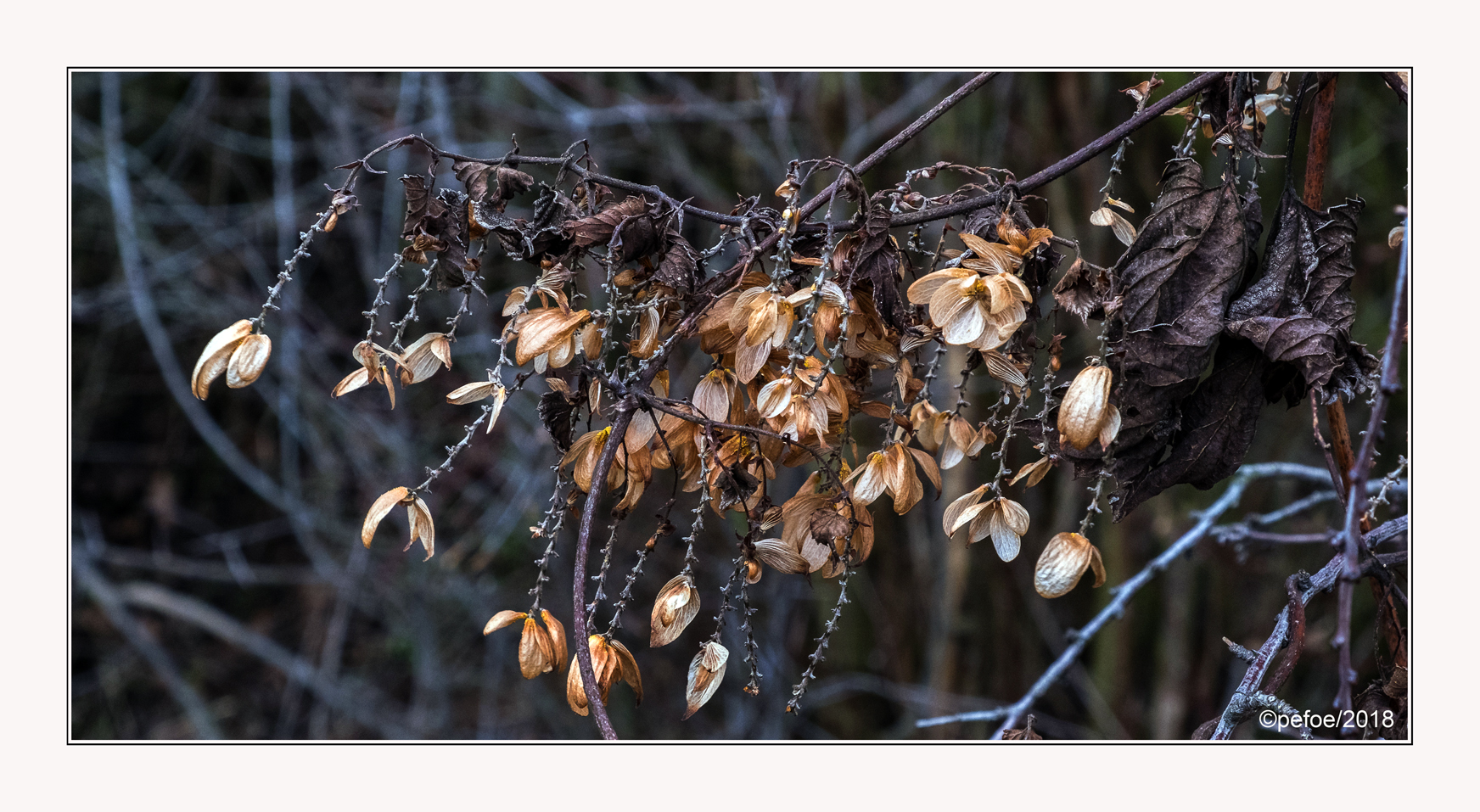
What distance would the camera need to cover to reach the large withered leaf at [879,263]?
0.54 m

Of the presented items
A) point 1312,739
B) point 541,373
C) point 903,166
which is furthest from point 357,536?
point 1312,739

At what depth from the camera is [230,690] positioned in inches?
88.8

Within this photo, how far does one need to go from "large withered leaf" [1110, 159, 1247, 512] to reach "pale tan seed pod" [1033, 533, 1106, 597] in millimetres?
33

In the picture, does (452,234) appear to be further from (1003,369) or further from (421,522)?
(1003,369)

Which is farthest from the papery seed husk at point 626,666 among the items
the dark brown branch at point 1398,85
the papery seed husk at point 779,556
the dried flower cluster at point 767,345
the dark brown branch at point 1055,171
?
the dark brown branch at point 1398,85

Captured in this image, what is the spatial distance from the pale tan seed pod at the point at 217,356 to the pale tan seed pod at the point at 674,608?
12.2 inches

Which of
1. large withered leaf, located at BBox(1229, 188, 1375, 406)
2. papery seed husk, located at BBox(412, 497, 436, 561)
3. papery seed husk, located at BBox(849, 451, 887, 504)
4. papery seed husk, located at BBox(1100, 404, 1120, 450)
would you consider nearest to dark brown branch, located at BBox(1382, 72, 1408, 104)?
large withered leaf, located at BBox(1229, 188, 1375, 406)

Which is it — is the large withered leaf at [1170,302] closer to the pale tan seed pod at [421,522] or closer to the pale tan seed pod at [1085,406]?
the pale tan seed pod at [1085,406]

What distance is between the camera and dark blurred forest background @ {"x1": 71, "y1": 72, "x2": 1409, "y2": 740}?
1.75m

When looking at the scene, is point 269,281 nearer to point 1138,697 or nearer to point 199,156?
point 199,156

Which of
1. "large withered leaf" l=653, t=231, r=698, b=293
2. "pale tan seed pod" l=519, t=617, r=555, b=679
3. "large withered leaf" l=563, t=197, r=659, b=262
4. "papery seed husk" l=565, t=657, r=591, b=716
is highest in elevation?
"large withered leaf" l=563, t=197, r=659, b=262

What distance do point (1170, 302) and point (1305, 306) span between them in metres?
0.10

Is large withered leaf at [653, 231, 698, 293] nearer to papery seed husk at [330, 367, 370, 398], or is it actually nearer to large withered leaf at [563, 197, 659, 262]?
large withered leaf at [563, 197, 659, 262]
